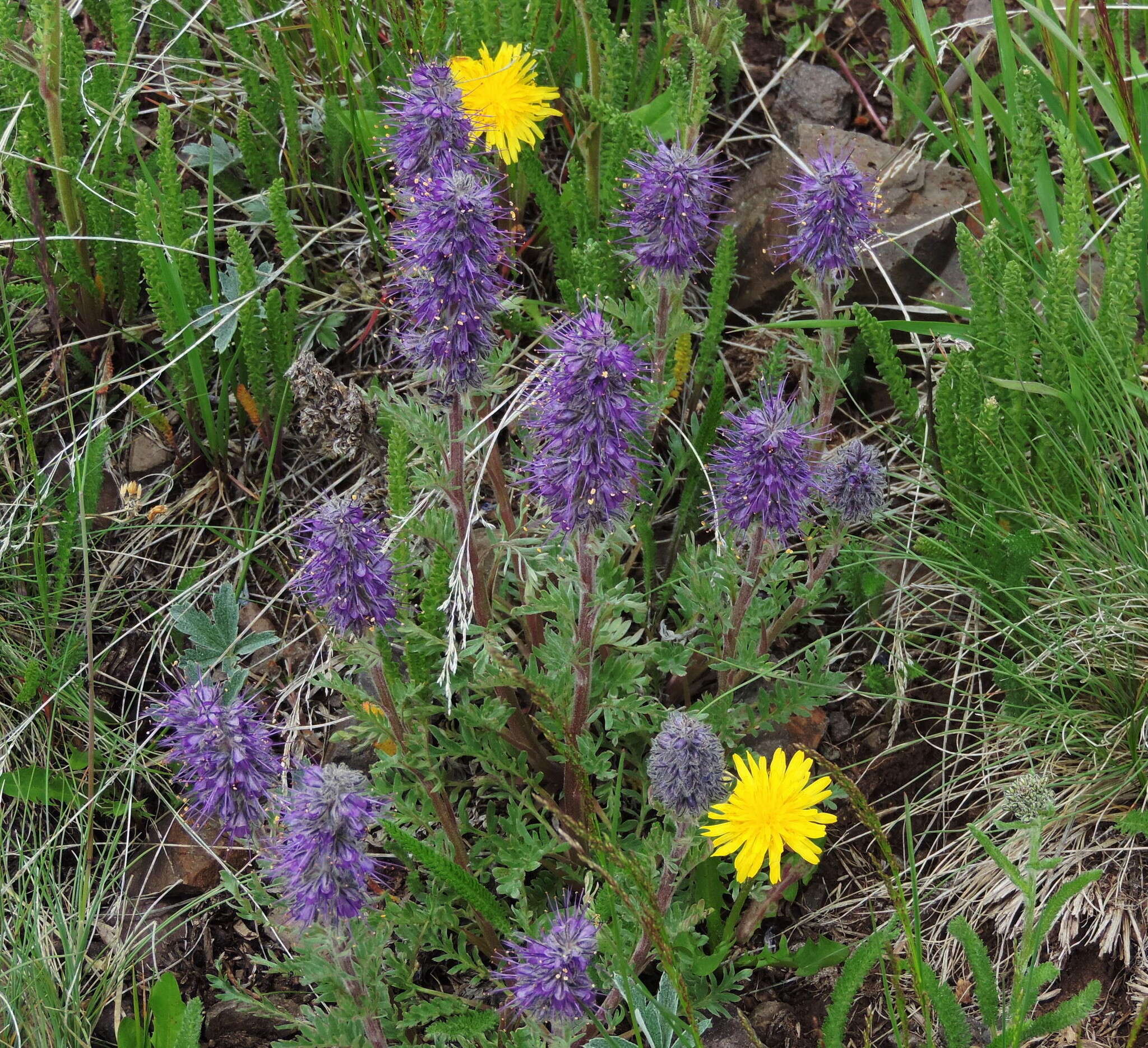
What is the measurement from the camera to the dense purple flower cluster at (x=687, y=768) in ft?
8.48

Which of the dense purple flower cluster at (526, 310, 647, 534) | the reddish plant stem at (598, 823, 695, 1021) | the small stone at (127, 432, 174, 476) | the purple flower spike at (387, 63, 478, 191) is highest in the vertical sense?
the purple flower spike at (387, 63, 478, 191)

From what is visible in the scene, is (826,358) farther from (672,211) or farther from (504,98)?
(504,98)

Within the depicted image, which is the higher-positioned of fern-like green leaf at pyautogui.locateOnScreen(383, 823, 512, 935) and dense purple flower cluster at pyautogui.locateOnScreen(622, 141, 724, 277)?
dense purple flower cluster at pyautogui.locateOnScreen(622, 141, 724, 277)

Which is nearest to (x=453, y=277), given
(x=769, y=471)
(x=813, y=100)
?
(x=769, y=471)

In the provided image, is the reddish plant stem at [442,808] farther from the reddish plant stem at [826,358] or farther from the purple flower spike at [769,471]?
the reddish plant stem at [826,358]

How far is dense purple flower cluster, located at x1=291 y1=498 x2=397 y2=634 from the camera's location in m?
2.59

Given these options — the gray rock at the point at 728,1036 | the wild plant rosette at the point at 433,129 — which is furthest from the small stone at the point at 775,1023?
the wild plant rosette at the point at 433,129

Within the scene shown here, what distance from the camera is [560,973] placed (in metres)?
2.40

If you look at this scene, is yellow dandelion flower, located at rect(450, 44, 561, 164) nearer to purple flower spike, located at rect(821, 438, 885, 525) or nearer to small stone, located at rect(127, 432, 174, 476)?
purple flower spike, located at rect(821, 438, 885, 525)

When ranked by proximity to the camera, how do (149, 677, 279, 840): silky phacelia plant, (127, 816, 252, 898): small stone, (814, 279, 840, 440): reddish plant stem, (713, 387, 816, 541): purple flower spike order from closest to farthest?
(149, 677, 279, 840): silky phacelia plant
(713, 387, 816, 541): purple flower spike
(814, 279, 840, 440): reddish plant stem
(127, 816, 252, 898): small stone

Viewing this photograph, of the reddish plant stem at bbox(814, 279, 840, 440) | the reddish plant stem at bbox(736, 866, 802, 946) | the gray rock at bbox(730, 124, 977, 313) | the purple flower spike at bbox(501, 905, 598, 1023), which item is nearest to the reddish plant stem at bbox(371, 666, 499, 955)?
the purple flower spike at bbox(501, 905, 598, 1023)

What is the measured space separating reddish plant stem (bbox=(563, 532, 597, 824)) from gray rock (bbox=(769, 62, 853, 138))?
2656 millimetres

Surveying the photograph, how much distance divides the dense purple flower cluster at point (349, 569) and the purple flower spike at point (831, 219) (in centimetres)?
141

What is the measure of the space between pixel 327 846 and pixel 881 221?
311 cm
